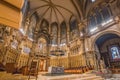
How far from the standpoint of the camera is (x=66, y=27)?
19688 millimetres

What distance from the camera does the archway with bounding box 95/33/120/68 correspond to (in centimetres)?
1216

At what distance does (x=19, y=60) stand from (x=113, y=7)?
1545cm

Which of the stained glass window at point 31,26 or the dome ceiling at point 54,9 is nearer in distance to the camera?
the stained glass window at point 31,26

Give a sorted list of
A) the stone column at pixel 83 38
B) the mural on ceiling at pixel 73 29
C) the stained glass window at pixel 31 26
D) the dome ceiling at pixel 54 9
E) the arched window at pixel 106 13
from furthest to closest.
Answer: the mural on ceiling at pixel 73 29 < the dome ceiling at pixel 54 9 < the stained glass window at pixel 31 26 < the stone column at pixel 83 38 < the arched window at pixel 106 13

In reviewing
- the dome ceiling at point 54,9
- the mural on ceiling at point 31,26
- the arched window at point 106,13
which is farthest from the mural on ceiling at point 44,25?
the arched window at point 106,13

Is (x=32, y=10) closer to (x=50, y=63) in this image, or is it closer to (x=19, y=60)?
(x=19, y=60)

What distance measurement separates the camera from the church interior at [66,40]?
10055 mm

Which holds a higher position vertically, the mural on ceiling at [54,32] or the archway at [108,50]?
the mural on ceiling at [54,32]

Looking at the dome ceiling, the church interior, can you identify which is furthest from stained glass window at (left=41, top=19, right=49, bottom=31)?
the dome ceiling

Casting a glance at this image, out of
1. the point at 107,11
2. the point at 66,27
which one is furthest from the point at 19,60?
the point at 107,11

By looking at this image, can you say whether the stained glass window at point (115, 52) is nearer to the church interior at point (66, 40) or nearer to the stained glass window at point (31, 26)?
the church interior at point (66, 40)

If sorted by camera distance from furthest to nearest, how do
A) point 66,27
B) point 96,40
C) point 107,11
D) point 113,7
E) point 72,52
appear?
point 66,27
point 72,52
point 96,40
point 107,11
point 113,7

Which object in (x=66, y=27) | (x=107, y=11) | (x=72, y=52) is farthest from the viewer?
(x=66, y=27)

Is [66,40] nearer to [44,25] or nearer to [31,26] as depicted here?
[44,25]
